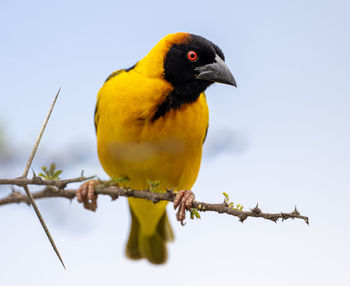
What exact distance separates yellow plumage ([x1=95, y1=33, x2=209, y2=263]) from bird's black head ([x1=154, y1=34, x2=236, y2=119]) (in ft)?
0.16

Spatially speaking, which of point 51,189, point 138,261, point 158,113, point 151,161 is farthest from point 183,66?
point 138,261

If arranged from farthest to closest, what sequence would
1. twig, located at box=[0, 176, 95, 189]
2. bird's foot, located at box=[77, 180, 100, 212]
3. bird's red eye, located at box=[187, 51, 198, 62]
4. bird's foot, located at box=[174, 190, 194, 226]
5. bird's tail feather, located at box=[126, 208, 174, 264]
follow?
bird's tail feather, located at box=[126, 208, 174, 264] < bird's red eye, located at box=[187, 51, 198, 62] < bird's foot, located at box=[174, 190, 194, 226] < bird's foot, located at box=[77, 180, 100, 212] < twig, located at box=[0, 176, 95, 189]

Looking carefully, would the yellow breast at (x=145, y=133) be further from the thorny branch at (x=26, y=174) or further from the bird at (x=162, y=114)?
the thorny branch at (x=26, y=174)

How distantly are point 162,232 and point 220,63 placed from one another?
2135 millimetres

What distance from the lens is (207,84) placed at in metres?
3.58

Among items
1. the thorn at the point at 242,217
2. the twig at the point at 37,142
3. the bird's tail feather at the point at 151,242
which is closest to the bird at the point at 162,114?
the thorn at the point at 242,217

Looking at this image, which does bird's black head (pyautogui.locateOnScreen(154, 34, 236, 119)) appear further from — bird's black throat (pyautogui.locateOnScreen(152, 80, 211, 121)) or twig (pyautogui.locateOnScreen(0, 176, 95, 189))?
twig (pyautogui.locateOnScreen(0, 176, 95, 189))

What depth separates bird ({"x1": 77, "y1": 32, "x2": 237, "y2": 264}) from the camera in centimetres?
314

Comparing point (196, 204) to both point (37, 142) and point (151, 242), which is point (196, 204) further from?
point (151, 242)

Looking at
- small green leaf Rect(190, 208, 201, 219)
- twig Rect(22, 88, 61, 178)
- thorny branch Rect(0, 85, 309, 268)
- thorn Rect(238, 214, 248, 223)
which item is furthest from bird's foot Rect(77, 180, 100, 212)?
thorn Rect(238, 214, 248, 223)

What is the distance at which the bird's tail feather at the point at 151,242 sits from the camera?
4.81 metres

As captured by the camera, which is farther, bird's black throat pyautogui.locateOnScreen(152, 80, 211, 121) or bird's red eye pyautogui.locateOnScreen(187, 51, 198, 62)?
bird's red eye pyautogui.locateOnScreen(187, 51, 198, 62)

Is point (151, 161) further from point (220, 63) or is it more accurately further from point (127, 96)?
point (220, 63)

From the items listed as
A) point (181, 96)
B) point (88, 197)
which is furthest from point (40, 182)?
point (181, 96)
